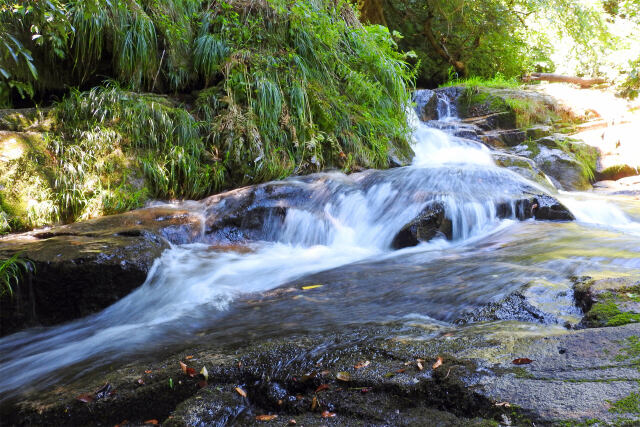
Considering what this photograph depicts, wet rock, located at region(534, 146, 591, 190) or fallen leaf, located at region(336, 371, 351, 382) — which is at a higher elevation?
wet rock, located at region(534, 146, 591, 190)

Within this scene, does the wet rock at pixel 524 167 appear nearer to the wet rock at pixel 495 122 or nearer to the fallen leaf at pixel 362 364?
the wet rock at pixel 495 122

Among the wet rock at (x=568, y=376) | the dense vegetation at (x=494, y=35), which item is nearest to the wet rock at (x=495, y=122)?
the dense vegetation at (x=494, y=35)

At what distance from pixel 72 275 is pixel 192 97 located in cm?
359

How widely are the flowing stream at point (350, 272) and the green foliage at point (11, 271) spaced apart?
342 mm

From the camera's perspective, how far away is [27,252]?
3123mm

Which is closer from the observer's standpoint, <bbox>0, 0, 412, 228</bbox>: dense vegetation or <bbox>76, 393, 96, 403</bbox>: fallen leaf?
<bbox>76, 393, 96, 403</bbox>: fallen leaf

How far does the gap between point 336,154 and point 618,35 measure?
952 centimetres

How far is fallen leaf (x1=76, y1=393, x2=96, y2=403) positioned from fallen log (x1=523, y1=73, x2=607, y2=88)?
13286 mm

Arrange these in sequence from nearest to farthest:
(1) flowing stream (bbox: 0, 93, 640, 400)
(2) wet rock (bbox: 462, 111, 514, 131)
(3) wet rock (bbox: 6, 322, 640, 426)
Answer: (3) wet rock (bbox: 6, 322, 640, 426)
(1) flowing stream (bbox: 0, 93, 640, 400)
(2) wet rock (bbox: 462, 111, 514, 131)

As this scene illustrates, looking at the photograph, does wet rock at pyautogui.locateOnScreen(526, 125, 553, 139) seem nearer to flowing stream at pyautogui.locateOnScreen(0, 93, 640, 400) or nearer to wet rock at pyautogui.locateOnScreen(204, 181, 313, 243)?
flowing stream at pyautogui.locateOnScreen(0, 93, 640, 400)

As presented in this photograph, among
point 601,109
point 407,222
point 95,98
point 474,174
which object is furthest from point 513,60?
point 95,98

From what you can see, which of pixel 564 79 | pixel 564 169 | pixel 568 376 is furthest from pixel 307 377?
pixel 564 79

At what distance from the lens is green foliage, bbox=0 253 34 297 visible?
296 centimetres

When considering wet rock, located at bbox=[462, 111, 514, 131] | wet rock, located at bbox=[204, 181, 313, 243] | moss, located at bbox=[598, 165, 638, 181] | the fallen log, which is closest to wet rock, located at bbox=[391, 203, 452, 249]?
wet rock, located at bbox=[204, 181, 313, 243]
